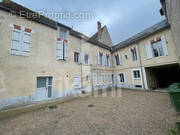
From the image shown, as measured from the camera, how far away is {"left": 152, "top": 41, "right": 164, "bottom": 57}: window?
7666 millimetres

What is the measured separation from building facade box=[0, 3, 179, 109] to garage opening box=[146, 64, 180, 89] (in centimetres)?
11

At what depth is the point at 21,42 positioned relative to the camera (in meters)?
5.26

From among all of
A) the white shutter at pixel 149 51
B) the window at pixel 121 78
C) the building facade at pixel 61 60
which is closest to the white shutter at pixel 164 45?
the building facade at pixel 61 60

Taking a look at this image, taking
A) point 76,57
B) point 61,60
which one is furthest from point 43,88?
point 76,57

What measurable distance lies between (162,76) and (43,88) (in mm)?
15020

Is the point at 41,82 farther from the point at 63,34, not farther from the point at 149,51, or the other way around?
the point at 149,51

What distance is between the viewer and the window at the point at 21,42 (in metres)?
5.01

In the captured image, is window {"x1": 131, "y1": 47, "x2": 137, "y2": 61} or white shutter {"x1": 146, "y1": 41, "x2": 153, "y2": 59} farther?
window {"x1": 131, "y1": 47, "x2": 137, "y2": 61}

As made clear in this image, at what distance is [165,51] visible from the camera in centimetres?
723

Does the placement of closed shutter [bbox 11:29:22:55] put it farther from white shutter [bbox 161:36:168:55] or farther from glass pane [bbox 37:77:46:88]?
white shutter [bbox 161:36:168:55]

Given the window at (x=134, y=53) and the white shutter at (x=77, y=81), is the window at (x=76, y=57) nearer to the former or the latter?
the white shutter at (x=77, y=81)

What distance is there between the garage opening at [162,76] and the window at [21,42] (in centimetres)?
1185

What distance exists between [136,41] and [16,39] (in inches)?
445

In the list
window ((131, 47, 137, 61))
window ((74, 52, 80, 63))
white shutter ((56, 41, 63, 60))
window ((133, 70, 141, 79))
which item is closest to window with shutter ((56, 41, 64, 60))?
white shutter ((56, 41, 63, 60))
